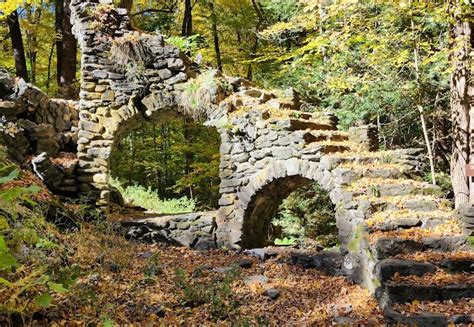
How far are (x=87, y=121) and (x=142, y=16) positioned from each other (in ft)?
25.2

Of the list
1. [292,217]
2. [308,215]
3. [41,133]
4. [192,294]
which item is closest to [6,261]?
[192,294]

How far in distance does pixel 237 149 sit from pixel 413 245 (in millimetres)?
3903

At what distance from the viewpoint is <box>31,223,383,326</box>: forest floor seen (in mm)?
3944

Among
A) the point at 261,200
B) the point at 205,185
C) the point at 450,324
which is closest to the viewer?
the point at 450,324

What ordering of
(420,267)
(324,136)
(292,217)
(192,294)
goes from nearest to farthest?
(420,267) < (192,294) < (324,136) < (292,217)

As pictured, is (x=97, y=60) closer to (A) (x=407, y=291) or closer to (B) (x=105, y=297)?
(B) (x=105, y=297)

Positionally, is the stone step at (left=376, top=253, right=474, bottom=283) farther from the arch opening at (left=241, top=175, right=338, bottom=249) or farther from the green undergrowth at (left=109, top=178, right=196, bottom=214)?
the green undergrowth at (left=109, top=178, right=196, bottom=214)

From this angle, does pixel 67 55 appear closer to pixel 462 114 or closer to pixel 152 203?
pixel 152 203

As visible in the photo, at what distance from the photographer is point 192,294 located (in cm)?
475

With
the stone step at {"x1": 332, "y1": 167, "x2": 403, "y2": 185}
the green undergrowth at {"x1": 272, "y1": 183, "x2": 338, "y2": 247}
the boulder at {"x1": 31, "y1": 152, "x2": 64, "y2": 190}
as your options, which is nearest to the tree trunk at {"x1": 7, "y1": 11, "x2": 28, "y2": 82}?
the boulder at {"x1": 31, "y1": 152, "x2": 64, "y2": 190}

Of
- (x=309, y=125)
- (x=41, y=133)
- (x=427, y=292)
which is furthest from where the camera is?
(x=41, y=133)

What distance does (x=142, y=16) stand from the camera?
15.3 meters

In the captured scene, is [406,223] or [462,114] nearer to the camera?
[406,223]

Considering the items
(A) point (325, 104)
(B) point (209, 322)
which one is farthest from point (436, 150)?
(B) point (209, 322)
